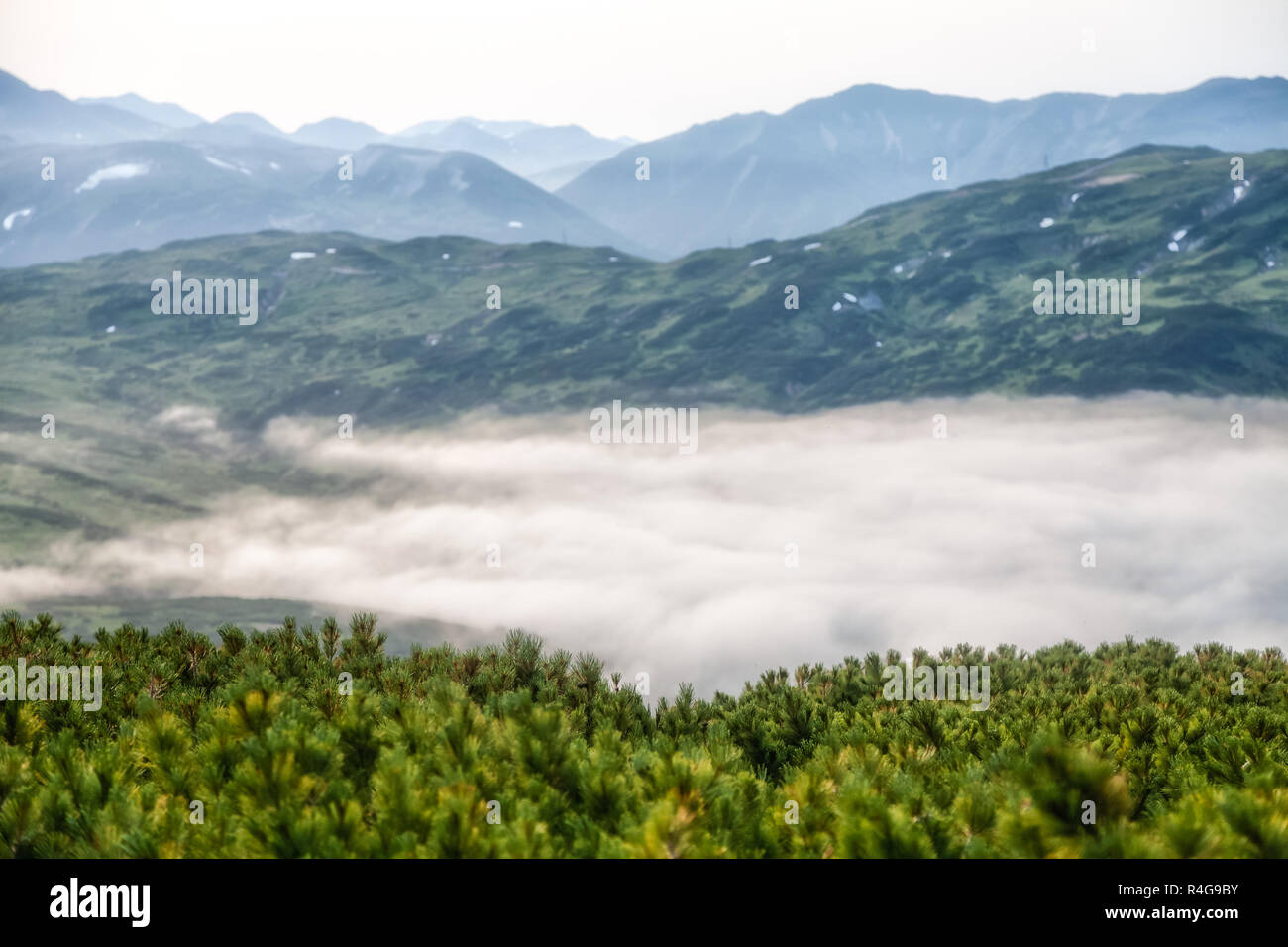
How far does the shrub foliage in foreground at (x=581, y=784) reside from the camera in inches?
280

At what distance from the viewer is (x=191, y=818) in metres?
8.04

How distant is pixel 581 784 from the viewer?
8.49 metres

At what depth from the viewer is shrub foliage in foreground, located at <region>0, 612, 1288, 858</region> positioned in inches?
280

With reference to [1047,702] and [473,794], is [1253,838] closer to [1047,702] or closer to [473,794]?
[473,794]

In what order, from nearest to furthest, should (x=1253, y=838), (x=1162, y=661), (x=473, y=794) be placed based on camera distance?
(x=1253, y=838)
(x=473, y=794)
(x=1162, y=661)
